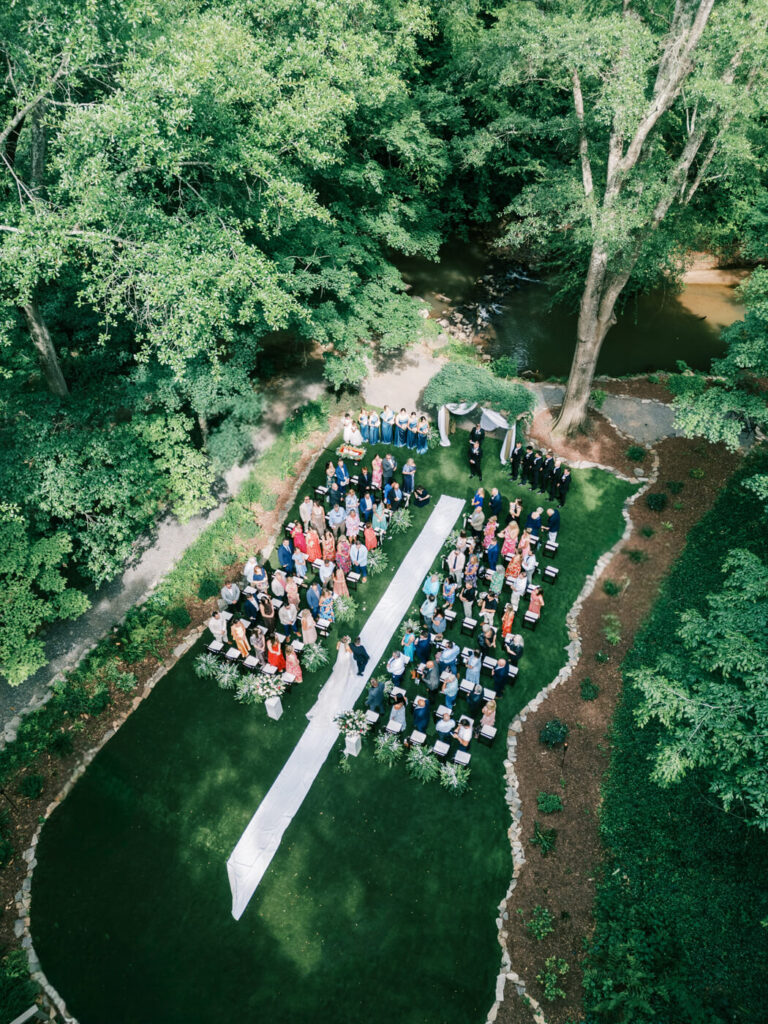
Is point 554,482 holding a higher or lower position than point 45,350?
lower

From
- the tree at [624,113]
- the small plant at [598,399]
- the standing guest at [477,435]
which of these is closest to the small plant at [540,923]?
the standing guest at [477,435]

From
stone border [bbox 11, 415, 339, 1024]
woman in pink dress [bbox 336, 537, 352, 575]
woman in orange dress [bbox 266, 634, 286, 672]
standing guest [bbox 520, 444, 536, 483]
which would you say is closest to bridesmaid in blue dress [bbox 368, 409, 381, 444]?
stone border [bbox 11, 415, 339, 1024]

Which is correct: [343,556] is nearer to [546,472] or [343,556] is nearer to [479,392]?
[546,472]

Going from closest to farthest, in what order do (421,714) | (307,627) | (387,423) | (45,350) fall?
(421,714), (45,350), (307,627), (387,423)

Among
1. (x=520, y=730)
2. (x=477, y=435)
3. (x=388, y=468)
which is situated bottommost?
(x=520, y=730)

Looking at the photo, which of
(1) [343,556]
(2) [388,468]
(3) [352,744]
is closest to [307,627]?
(1) [343,556]

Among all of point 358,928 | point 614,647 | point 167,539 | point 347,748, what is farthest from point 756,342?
point 167,539

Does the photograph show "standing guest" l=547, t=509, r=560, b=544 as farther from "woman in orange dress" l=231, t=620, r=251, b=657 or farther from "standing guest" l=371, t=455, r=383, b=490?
"woman in orange dress" l=231, t=620, r=251, b=657
